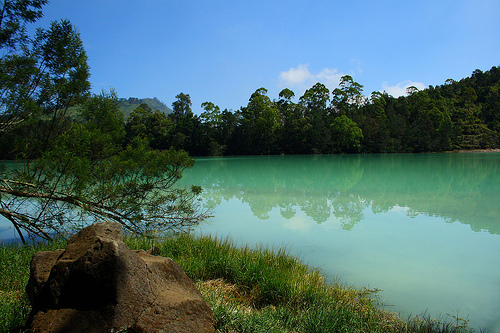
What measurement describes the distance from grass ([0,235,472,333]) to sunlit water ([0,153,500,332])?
A: 0.58 m

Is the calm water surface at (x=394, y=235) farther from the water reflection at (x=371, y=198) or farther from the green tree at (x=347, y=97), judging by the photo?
the green tree at (x=347, y=97)

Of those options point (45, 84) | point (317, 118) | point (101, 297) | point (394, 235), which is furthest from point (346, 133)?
point (101, 297)

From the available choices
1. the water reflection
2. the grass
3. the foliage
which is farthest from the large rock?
the water reflection

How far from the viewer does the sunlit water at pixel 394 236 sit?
160 inches

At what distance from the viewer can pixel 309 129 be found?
1940 inches

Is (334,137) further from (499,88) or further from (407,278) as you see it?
(407,278)

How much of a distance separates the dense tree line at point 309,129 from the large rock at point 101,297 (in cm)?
4760

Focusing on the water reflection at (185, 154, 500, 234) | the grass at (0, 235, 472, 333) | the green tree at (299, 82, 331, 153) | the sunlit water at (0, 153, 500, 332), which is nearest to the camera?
the grass at (0, 235, 472, 333)

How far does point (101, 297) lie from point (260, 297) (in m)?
1.77

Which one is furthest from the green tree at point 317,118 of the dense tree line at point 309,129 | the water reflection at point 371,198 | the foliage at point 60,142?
the foliage at point 60,142

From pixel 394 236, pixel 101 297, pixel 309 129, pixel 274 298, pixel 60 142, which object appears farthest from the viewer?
pixel 309 129

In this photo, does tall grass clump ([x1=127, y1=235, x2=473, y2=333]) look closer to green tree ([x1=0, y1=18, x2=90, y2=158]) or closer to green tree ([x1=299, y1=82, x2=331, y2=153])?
green tree ([x1=0, y1=18, x2=90, y2=158])

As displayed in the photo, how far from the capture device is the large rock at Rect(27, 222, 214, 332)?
1955mm

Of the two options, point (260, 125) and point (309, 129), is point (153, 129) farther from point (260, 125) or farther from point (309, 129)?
point (309, 129)
